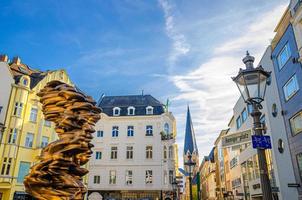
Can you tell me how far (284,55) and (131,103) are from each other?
2671cm

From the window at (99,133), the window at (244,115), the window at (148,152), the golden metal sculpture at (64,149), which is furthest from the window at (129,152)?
the golden metal sculpture at (64,149)

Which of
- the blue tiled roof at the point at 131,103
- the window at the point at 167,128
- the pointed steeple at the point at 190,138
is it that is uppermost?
the pointed steeple at the point at 190,138

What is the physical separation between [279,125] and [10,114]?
24296 mm

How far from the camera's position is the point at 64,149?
20.1 feet

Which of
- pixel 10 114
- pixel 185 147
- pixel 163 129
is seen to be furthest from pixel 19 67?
pixel 185 147

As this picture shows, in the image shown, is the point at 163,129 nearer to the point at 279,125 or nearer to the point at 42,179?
the point at 279,125

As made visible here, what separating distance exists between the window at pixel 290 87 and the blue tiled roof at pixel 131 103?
2105 cm

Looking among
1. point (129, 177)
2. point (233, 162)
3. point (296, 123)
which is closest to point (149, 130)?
point (129, 177)

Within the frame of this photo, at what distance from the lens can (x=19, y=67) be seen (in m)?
30.1

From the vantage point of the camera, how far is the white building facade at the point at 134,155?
33.3m

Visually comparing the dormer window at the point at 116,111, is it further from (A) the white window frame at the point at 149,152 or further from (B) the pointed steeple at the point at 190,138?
(B) the pointed steeple at the point at 190,138

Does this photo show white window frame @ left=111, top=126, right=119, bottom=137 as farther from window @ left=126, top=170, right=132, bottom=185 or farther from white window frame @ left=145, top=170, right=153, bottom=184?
white window frame @ left=145, top=170, right=153, bottom=184

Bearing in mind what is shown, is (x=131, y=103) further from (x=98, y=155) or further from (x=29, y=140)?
(x=29, y=140)

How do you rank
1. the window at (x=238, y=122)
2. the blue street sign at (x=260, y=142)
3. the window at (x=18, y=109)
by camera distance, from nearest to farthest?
the blue street sign at (x=260, y=142)
the window at (x=18, y=109)
the window at (x=238, y=122)
